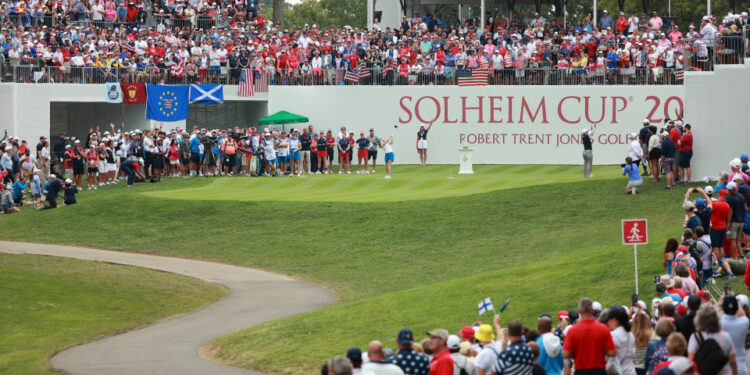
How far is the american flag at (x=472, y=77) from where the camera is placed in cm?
4766

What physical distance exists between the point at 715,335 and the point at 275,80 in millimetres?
39302

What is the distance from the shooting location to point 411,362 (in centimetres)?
1223

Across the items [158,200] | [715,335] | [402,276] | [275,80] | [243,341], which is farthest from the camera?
[275,80]

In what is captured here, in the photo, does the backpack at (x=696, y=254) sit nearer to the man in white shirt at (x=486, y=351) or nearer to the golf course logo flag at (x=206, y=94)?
the man in white shirt at (x=486, y=351)

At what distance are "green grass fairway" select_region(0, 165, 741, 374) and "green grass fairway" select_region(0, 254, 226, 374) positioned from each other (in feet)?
10.0

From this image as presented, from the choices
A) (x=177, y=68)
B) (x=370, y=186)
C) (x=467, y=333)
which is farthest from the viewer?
(x=177, y=68)

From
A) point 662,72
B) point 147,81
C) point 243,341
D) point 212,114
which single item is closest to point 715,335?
point 243,341

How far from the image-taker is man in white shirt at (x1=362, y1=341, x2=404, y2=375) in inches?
456

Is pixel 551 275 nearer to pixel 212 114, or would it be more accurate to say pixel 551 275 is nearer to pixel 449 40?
pixel 449 40

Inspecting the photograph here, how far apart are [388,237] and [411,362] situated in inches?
801

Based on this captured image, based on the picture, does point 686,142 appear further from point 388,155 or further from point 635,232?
point 388,155

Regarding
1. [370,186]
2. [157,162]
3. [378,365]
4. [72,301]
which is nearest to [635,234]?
[378,365]

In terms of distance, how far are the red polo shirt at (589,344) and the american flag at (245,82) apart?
123 ft

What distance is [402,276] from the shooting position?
28.2 meters
